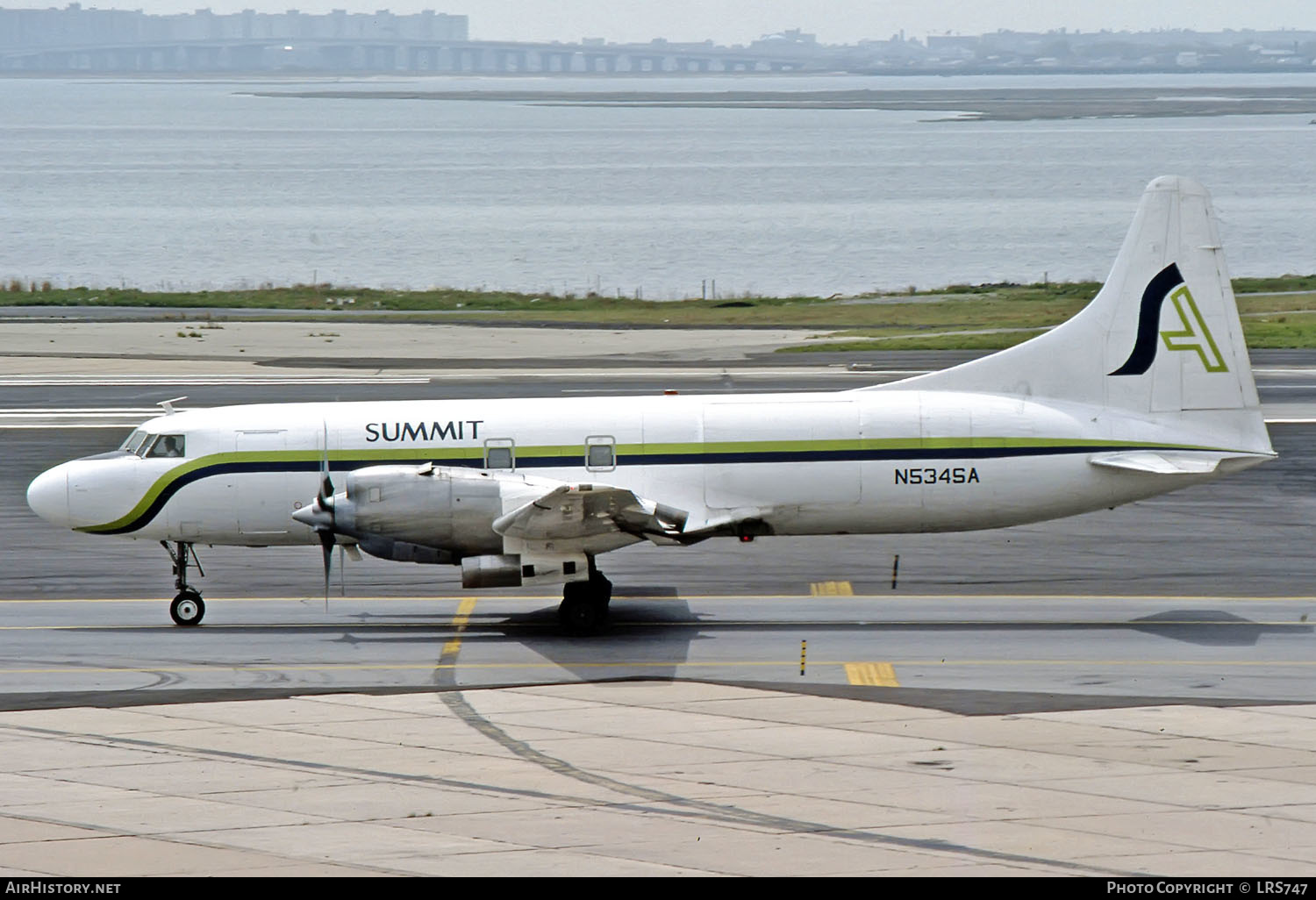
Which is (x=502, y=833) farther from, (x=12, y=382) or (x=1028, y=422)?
(x=12, y=382)

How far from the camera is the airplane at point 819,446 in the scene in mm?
25438

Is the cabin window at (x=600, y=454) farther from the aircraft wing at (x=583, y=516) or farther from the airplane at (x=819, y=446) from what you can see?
the aircraft wing at (x=583, y=516)

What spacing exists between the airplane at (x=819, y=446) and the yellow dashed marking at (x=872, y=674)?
11.5 feet

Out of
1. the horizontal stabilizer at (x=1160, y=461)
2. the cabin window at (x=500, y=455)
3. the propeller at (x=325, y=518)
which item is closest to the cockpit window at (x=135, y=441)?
the propeller at (x=325, y=518)

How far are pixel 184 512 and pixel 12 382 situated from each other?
1270 inches

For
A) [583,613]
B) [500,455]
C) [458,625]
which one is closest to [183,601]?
[458,625]

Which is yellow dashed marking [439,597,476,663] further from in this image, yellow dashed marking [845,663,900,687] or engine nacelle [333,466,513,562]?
yellow dashed marking [845,663,900,687]

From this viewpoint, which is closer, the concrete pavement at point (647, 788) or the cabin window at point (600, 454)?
the concrete pavement at point (647, 788)

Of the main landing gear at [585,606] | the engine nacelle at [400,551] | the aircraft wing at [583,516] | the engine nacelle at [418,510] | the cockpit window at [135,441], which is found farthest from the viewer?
the cockpit window at [135,441]

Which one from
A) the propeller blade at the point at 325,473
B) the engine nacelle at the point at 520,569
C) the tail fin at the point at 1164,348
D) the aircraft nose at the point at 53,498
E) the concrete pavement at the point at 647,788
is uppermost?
the tail fin at the point at 1164,348

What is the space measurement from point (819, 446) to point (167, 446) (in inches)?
436

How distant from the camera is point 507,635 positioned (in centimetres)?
2506

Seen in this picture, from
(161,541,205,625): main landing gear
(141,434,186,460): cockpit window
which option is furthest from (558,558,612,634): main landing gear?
(141,434,186,460): cockpit window

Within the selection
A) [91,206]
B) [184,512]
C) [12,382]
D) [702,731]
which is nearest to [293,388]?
[12,382]
